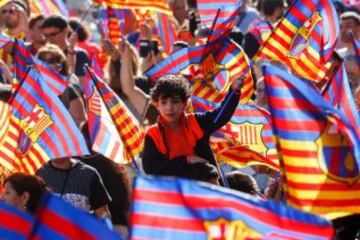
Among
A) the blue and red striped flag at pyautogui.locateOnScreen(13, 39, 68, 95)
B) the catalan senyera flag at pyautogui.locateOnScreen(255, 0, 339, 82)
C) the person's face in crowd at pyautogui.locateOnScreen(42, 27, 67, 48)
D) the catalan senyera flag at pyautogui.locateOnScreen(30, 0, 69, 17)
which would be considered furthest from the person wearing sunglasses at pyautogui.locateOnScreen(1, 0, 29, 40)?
the catalan senyera flag at pyautogui.locateOnScreen(255, 0, 339, 82)

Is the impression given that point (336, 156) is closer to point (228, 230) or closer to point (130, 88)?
point (228, 230)

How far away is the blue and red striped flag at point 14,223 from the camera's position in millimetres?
7859

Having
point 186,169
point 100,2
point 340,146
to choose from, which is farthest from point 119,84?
point 340,146

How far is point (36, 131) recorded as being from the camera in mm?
11992

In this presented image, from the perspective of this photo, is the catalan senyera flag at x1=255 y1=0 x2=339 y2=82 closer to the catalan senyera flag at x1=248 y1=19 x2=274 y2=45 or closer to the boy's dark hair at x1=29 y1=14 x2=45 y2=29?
the catalan senyera flag at x1=248 y1=19 x2=274 y2=45

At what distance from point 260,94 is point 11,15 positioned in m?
3.45

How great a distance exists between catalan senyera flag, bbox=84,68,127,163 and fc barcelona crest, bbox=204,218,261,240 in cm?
393

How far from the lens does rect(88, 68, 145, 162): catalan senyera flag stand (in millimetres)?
12266

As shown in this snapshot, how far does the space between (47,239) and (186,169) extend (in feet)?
9.34

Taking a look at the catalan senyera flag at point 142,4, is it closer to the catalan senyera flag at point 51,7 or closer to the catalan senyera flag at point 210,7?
the catalan senyera flag at point 210,7

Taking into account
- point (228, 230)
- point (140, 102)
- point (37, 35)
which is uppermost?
point (228, 230)

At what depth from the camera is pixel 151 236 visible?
7.84 meters

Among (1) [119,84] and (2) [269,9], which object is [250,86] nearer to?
(1) [119,84]

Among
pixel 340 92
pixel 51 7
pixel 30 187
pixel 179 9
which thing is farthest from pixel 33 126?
pixel 179 9
